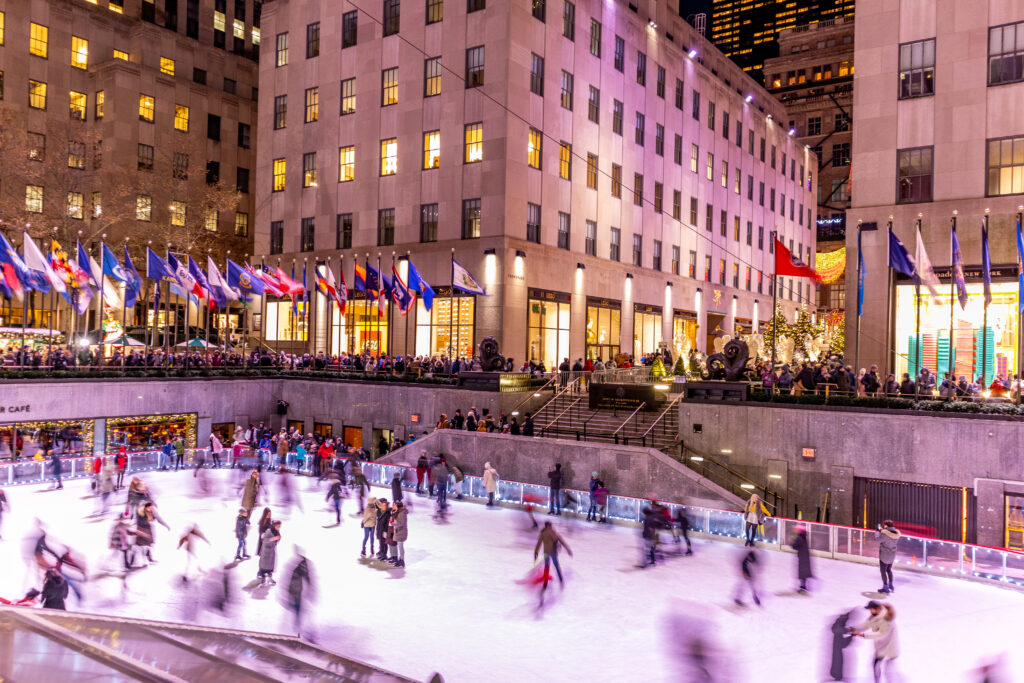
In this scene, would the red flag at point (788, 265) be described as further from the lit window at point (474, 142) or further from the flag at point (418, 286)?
the lit window at point (474, 142)

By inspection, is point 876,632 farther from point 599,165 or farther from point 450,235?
point 599,165

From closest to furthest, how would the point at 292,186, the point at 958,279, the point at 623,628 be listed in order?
the point at 623,628
the point at 958,279
the point at 292,186

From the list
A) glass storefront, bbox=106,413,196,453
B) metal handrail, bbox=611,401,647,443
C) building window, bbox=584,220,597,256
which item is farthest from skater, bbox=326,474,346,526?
building window, bbox=584,220,597,256

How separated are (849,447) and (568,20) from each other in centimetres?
3018

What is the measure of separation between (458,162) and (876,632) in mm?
33414

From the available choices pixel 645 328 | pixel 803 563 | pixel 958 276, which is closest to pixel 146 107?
pixel 645 328

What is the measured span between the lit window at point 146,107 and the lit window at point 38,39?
22.6ft

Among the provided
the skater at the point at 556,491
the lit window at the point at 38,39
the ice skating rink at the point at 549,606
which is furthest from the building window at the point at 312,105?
the skater at the point at 556,491

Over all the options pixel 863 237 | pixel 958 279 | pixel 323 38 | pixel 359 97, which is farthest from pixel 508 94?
pixel 958 279

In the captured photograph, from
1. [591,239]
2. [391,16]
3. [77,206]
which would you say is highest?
[391,16]

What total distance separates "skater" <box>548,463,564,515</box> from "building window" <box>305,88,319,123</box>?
3292 centimetres

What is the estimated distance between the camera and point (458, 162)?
39.7 m

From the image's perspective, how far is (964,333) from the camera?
28.4 m

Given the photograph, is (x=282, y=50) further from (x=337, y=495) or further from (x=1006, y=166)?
(x=1006, y=166)
